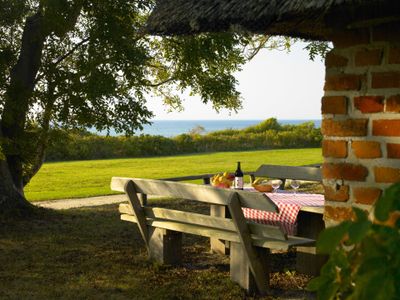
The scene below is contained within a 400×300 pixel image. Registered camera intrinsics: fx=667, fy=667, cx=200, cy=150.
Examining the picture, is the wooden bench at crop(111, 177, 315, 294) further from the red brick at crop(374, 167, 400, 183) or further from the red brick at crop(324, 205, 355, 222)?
the red brick at crop(374, 167, 400, 183)

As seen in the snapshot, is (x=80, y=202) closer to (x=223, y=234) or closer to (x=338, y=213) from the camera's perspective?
(x=223, y=234)

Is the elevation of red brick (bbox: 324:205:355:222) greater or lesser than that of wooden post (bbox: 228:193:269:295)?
greater

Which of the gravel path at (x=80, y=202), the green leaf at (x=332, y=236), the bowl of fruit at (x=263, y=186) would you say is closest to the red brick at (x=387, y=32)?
the green leaf at (x=332, y=236)

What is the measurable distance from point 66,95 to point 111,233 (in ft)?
8.37

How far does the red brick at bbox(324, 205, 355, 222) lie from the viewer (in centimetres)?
386

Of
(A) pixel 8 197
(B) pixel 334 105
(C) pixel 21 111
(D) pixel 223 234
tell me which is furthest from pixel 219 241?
(B) pixel 334 105

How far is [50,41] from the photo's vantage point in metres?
12.1

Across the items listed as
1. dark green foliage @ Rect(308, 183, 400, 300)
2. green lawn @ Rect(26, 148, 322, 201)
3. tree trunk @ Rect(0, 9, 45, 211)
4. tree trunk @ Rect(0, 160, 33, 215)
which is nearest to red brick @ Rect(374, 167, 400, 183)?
dark green foliage @ Rect(308, 183, 400, 300)

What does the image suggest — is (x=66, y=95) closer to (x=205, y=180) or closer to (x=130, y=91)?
(x=130, y=91)

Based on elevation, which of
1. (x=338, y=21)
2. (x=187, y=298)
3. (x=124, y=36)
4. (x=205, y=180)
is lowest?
(x=187, y=298)

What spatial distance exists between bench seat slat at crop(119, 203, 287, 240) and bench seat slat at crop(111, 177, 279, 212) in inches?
10.5

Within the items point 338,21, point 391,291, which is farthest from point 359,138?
point 391,291

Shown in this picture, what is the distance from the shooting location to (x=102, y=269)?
27.1 ft

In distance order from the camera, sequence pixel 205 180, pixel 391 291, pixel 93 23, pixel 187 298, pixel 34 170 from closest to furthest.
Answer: pixel 391 291 → pixel 187 298 → pixel 205 180 → pixel 93 23 → pixel 34 170
